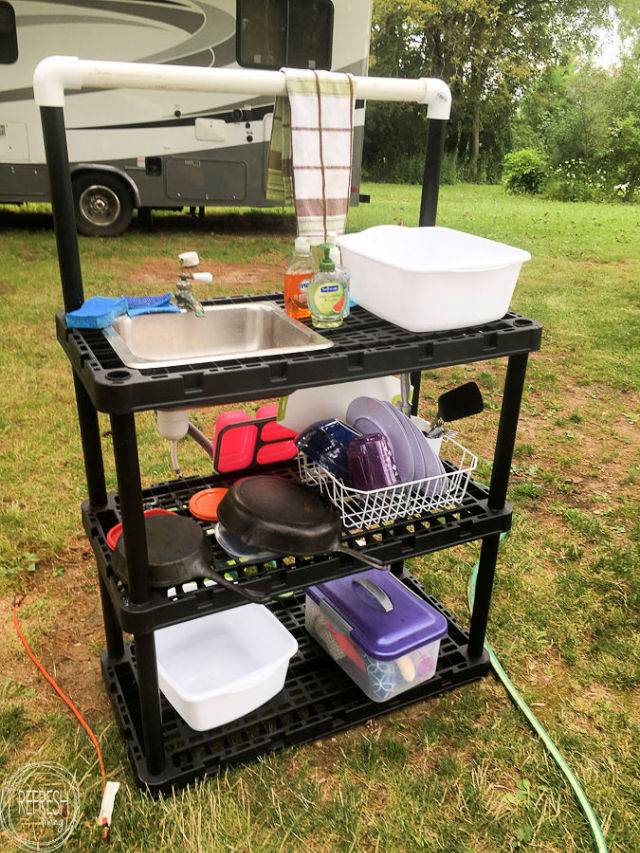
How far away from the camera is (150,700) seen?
164cm

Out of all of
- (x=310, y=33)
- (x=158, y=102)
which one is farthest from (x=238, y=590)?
(x=310, y=33)

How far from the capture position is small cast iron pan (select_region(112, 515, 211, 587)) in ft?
5.18

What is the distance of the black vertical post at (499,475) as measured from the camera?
6.03ft

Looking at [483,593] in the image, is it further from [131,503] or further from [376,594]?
[131,503]

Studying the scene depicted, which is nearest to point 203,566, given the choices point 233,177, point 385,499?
point 385,499

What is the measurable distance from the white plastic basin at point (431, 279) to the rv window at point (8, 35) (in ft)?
20.4

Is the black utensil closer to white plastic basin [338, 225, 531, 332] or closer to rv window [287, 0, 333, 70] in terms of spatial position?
white plastic basin [338, 225, 531, 332]

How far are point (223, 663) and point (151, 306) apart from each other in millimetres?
976

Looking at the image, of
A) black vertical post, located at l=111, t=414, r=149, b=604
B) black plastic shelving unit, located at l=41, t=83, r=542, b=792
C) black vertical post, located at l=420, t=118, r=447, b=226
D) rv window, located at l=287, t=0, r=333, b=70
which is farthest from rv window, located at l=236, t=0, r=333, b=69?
black vertical post, located at l=111, t=414, r=149, b=604

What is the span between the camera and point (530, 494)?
3178mm

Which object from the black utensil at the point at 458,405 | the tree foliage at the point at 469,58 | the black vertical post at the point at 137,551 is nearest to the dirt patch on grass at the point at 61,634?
the black vertical post at the point at 137,551

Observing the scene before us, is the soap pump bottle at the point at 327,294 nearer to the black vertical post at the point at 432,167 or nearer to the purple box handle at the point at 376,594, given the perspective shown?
the black vertical post at the point at 432,167

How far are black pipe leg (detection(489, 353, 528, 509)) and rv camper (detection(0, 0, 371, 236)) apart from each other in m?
6.11

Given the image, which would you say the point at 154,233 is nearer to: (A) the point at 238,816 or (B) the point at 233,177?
(B) the point at 233,177
